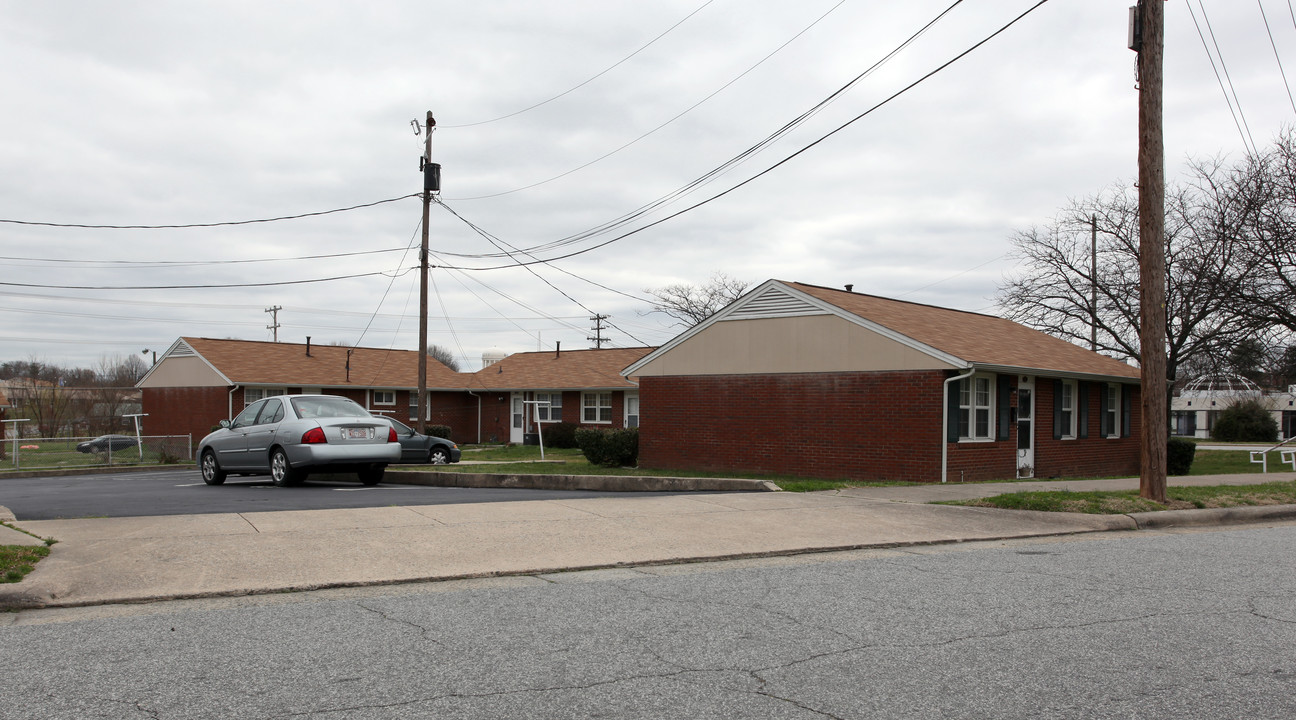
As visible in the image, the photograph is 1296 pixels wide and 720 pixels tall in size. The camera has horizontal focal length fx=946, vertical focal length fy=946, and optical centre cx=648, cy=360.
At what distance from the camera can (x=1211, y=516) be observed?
1263cm

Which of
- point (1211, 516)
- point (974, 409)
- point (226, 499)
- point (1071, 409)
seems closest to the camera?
point (1211, 516)

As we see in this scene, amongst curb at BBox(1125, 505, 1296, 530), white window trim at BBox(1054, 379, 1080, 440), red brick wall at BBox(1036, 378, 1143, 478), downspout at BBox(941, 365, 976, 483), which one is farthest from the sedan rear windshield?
white window trim at BBox(1054, 379, 1080, 440)

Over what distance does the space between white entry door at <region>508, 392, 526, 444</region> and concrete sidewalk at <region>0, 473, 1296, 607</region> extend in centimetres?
2994

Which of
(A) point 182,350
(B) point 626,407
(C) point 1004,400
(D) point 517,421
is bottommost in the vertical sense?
(D) point 517,421

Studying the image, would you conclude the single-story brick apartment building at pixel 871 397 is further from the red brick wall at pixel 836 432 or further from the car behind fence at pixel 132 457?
the car behind fence at pixel 132 457

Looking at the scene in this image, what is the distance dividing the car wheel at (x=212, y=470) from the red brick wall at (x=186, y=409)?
2095cm

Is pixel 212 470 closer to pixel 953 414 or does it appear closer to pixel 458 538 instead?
pixel 458 538

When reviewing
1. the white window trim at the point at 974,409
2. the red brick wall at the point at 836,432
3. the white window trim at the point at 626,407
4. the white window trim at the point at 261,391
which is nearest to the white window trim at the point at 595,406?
the white window trim at the point at 626,407

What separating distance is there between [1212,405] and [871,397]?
65.6 meters

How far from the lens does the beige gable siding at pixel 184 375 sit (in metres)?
38.4

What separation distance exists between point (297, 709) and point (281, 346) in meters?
41.8

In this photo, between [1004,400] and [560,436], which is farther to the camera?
[560,436]

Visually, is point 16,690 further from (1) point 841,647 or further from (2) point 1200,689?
(2) point 1200,689

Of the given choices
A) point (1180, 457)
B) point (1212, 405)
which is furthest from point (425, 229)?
point (1212, 405)
